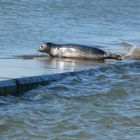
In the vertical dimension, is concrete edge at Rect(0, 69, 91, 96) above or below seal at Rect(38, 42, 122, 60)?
below

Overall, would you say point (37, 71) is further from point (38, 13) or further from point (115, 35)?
point (38, 13)

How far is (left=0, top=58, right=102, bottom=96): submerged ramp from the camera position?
30.2 feet

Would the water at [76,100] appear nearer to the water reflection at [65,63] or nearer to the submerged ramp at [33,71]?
the submerged ramp at [33,71]

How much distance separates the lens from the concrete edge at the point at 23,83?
29.5ft

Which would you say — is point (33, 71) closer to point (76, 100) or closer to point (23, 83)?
point (23, 83)

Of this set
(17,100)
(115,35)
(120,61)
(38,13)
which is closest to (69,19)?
(38,13)

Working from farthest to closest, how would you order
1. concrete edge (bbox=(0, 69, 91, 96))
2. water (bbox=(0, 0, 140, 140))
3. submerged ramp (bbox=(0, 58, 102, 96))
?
submerged ramp (bbox=(0, 58, 102, 96))
concrete edge (bbox=(0, 69, 91, 96))
water (bbox=(0, 0, 140, 140))

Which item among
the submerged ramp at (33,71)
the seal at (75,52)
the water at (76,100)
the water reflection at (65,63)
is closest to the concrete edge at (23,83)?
the submerged ramp at (33,71)

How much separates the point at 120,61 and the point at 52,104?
151 inches

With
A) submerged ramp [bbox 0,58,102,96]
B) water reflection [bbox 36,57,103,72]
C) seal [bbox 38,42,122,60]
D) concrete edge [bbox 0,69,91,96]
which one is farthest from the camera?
seal [bbox 38,42,122,60]

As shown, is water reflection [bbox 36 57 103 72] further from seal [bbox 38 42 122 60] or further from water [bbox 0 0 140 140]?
water [bbox 0 0 140 140]

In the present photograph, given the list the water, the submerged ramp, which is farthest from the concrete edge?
the water

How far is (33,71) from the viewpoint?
33.4ft

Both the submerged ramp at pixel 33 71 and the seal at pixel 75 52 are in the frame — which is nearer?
the submerged ramp at pixel 33 71
